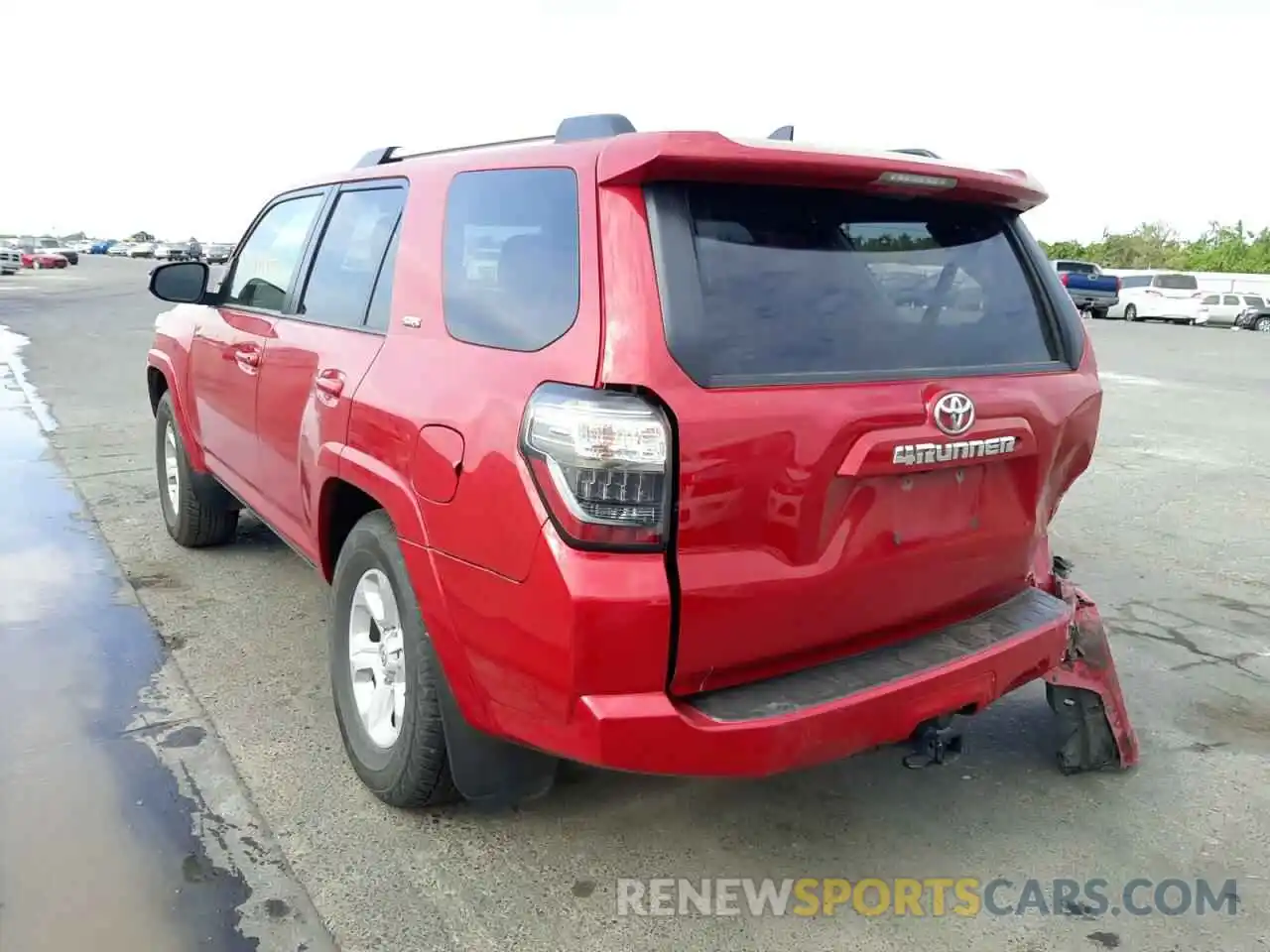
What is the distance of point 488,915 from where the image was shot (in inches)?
105

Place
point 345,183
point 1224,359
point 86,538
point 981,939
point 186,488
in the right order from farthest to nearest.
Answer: point 1224,359 < point 86,538 < point 186,488 < point 345,183 < point 981,939

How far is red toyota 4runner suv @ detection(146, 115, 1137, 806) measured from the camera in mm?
2318

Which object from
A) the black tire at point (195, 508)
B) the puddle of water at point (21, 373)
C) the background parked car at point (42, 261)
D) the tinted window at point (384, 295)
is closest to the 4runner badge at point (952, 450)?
the tinted window at point (384, 295)

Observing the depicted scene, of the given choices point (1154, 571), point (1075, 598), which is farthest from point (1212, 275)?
point (1075, 598)

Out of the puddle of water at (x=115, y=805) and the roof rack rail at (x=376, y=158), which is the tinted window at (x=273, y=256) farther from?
the puddle of water at (x=115, y=805)

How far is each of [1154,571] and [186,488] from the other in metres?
5.14

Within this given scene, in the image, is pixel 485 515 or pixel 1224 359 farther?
pixel 1224 359

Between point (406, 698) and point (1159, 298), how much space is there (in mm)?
34098

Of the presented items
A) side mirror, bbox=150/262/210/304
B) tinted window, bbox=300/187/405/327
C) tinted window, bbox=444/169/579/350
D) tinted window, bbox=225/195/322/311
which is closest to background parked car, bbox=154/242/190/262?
side mirror, bbox=150/262/210/304

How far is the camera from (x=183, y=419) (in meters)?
5.29

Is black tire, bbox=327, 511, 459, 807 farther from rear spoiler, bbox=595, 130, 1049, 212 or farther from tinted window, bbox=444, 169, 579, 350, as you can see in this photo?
rear spoiler, bbox=595, 130, 1049, 212

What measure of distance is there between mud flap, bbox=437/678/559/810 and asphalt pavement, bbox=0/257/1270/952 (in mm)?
234

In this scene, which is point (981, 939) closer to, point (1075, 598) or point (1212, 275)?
point (1075, 598)

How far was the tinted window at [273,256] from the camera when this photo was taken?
4211 millimetres
